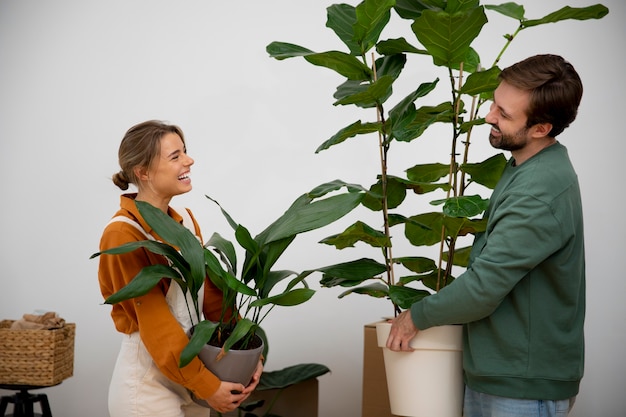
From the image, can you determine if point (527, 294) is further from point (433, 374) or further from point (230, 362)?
point (230, 362)

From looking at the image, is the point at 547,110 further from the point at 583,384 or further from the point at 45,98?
the point at 45,98

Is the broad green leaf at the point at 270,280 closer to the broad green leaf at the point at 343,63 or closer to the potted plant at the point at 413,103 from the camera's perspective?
the potted plant at the point at 413,103

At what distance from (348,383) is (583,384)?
3.44ft

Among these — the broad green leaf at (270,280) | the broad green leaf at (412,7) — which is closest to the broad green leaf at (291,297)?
the broad green leaf at (270,280)

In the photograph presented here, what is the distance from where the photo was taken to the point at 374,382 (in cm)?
255

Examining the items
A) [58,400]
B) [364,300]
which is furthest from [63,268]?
[364,300]

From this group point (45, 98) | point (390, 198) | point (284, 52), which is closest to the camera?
point (284, 52)

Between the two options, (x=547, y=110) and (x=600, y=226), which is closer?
(x=547, y=110)

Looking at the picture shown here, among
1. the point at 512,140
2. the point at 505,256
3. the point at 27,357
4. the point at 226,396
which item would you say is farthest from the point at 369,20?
the point at 27,357

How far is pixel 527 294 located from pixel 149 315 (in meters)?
0.92

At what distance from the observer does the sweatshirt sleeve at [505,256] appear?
1531 mm

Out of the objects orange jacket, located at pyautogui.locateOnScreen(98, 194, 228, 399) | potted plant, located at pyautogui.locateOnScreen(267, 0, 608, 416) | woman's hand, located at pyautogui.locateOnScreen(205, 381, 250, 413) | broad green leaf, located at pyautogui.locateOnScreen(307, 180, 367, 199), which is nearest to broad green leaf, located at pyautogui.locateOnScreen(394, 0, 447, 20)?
potted plant, located at pyautogui.locateOnScreen(267, 0, 608, 416)

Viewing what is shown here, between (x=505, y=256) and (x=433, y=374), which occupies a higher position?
(x=505, y=256)

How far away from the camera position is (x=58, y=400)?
3377mm
